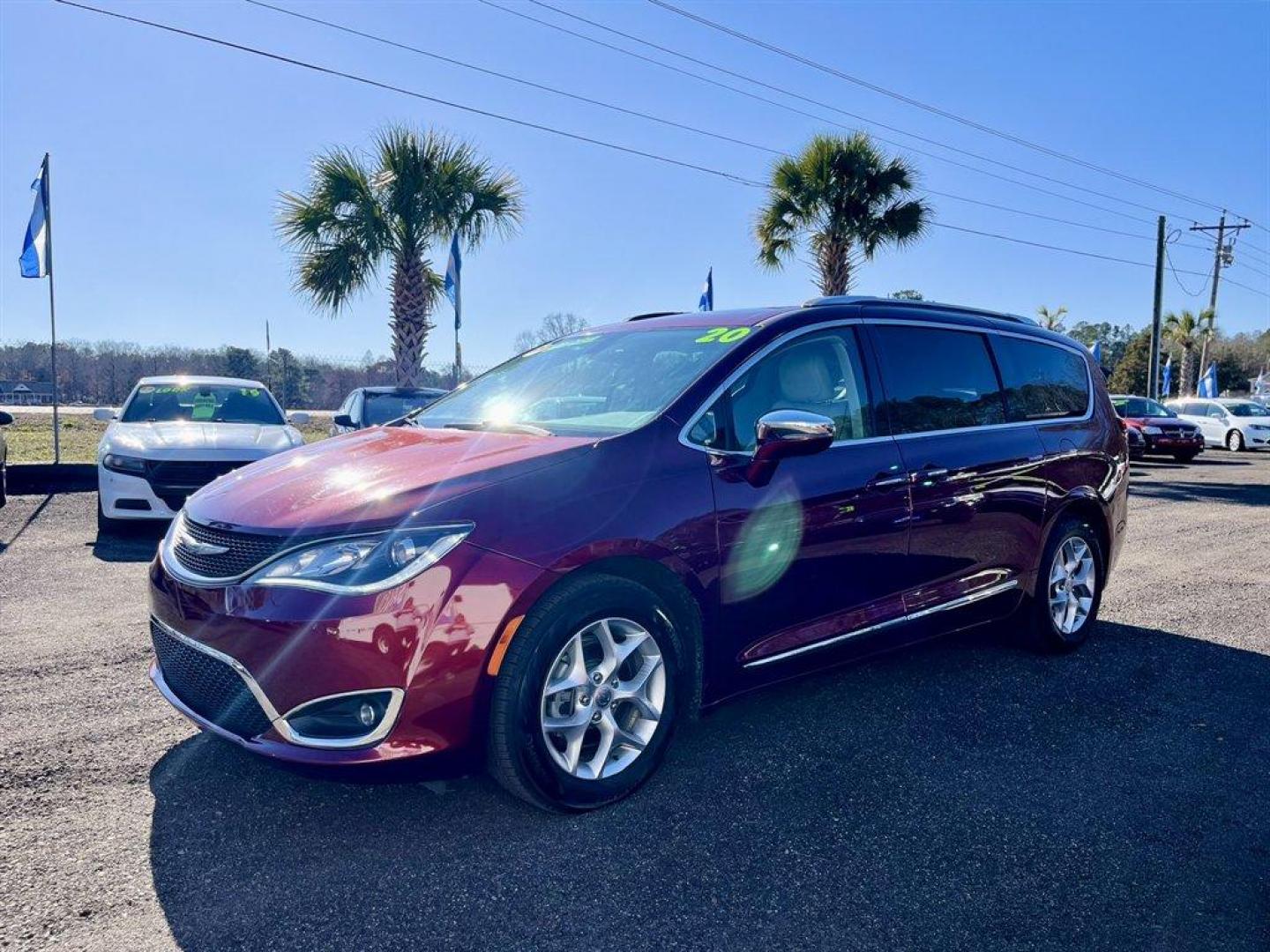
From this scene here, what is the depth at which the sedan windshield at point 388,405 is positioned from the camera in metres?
11.1

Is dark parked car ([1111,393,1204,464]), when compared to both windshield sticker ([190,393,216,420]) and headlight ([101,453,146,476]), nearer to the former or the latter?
windshield sticker ([190,393,216,420])

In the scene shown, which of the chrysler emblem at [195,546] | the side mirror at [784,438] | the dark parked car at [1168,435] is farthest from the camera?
the dark parked car at [1168,435]

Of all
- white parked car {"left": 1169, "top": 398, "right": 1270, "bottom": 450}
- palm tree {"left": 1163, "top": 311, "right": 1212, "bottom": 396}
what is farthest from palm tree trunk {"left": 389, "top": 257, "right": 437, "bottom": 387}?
palm tree {"left": 1163, "top": 311, "right": 1212, "bottom": 396}

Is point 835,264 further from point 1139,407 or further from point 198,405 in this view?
point 198,405

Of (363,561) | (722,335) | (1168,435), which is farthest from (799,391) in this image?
(1168,435)

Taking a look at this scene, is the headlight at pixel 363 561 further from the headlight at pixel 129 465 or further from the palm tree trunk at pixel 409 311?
the palm tree trunk at pixel 409 311

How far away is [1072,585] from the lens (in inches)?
189

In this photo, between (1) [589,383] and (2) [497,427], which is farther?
(1) [589,383]

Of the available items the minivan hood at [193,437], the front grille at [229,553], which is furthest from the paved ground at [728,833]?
the minivan hood at [193,437]

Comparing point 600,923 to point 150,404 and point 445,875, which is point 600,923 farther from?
point 150,404

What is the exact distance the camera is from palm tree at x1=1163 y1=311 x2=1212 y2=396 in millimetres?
49781

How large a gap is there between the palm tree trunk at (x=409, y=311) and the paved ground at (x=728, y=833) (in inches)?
476

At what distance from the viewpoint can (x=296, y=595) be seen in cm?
249

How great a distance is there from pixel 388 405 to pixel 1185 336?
178 ft
